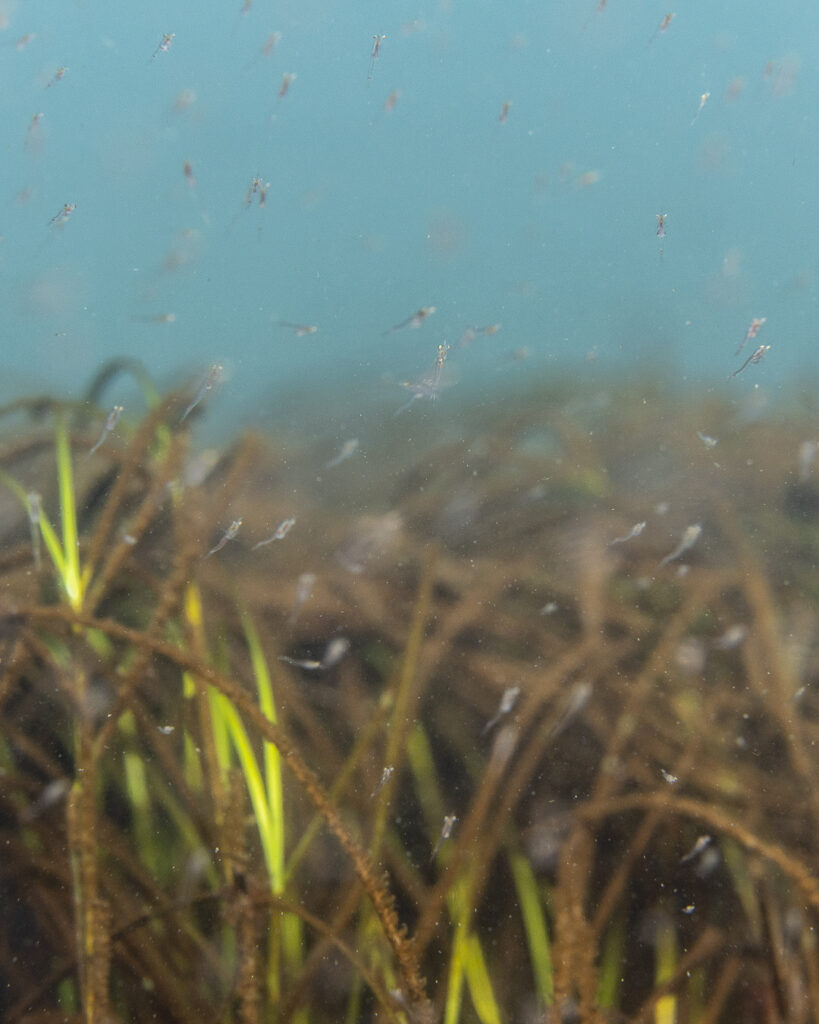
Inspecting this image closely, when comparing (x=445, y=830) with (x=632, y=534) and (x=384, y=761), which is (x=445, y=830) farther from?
(x=632, y=534)

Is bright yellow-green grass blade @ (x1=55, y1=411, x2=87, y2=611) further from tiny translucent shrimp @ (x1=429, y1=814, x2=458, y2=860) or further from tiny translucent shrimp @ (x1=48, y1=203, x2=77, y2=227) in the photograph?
tiny translucent shrimp @ (x1=48, y1=203, x2=77, y2=227)

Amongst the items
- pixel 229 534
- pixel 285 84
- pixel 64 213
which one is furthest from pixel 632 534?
pixel 285 84

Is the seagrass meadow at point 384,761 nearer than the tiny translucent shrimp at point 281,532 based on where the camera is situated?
Yes

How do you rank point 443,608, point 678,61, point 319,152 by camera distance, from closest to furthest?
1. point 443,608
2. point 319,152
3. point 678,61

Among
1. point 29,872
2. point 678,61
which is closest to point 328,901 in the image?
point 29,872

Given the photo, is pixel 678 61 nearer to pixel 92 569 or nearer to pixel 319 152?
pixel 319 152

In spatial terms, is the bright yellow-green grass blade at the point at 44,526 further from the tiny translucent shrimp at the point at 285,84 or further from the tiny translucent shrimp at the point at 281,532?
the tiny translucent shrimp at the point at 285,84

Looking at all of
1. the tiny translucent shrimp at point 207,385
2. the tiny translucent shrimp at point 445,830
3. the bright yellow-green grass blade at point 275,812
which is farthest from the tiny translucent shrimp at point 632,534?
the tiny translucent shrimp at point 207,385

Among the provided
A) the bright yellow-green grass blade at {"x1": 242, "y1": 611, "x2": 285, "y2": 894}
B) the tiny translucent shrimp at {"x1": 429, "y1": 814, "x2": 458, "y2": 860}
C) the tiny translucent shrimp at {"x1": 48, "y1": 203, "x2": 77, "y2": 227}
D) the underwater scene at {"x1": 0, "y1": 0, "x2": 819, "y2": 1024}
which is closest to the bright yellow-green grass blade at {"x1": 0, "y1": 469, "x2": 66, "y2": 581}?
the underwater scene at {"x1": 0, "y1": 0, "x2": 819, "y2": 1024}

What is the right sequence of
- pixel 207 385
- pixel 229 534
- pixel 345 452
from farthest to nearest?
pixel 345 452 < pixel 207 385 < pixel 229 534
